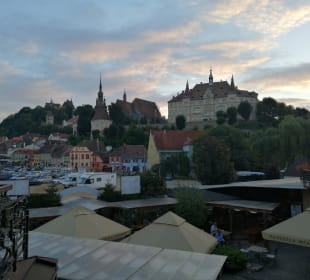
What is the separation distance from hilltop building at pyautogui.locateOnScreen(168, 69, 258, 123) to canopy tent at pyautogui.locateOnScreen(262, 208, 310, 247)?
91.9 metres

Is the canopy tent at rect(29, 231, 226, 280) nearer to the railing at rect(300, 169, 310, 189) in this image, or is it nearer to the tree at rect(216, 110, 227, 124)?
the railing at rect(300, 169, 310, 189)

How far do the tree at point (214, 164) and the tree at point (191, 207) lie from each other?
56.7 feet

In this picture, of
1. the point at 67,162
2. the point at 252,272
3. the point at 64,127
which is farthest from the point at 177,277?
the point at 64,127

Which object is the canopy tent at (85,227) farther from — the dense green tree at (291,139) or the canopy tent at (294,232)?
the dense green tree at (291,139)

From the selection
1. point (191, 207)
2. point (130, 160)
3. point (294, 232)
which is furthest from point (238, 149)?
point (294, 232)

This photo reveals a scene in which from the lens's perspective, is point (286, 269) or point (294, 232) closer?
point (294, 232)

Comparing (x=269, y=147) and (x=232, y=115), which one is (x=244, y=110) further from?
(x=269, y=147)

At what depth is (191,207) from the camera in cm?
1489

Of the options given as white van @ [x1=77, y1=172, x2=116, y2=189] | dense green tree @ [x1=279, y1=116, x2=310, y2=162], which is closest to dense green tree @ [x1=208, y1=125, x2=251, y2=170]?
dense green tree @ [x1=279, y1=116, x2=310, y2=162]

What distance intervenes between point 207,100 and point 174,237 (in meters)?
97.4

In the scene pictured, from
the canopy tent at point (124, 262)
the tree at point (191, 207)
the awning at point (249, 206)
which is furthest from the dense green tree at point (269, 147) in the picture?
the canopy tent at point (124, 262)

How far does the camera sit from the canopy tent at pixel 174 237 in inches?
340

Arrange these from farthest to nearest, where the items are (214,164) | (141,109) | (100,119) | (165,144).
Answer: (141,109) < (100,119) < (165,144) < (214,164)

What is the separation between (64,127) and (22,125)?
2323cm
